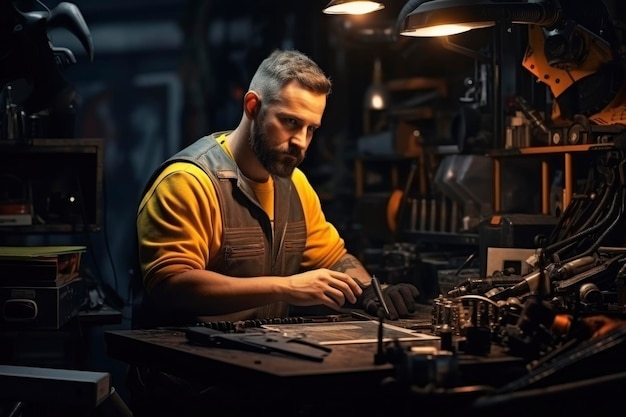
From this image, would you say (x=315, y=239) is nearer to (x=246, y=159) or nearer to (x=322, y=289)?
(x=246, y=159)

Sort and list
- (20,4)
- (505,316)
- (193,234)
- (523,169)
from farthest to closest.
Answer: (20,4) → (523,169) → (193,234) → (505,316)

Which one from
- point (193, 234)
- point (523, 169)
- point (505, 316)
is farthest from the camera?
point (523, 169)

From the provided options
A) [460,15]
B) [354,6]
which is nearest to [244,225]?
[354,6]

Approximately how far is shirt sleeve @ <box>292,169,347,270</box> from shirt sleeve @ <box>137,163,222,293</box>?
22.6 inches

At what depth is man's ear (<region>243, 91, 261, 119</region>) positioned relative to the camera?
3.81 metres

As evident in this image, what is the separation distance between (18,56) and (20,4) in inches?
46.4

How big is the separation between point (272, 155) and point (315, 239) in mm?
552

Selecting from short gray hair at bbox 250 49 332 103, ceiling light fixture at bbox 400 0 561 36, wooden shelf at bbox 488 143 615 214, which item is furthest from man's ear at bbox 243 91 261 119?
wooden shelf at bbox 488 143 615 214

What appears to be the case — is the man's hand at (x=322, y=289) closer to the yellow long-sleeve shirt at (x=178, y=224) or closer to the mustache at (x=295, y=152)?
the yellow long-sleeve shirt at (x=178, y=224)

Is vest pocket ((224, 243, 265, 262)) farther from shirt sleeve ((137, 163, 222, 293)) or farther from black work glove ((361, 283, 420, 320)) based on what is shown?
black work glove ((361, 283, 420, 320))

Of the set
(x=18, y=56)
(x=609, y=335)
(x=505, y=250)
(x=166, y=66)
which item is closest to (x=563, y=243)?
(x=505, y=250)

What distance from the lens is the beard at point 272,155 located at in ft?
12.2

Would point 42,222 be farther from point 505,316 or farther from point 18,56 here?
point 505,316

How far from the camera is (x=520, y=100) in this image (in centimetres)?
495
